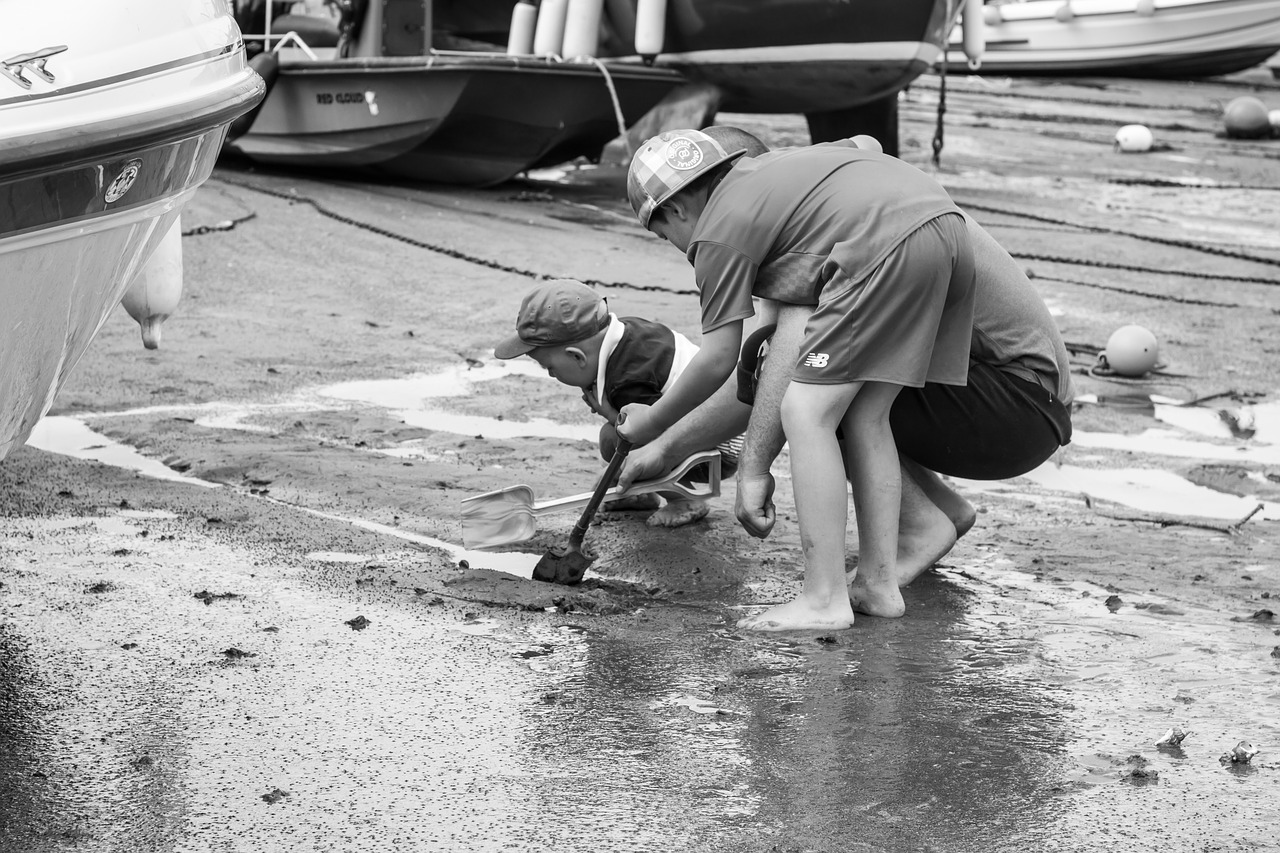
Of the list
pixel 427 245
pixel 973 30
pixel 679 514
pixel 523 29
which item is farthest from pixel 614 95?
pixel 679 514

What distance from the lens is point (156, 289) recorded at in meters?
4.42

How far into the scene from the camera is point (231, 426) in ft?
18.4

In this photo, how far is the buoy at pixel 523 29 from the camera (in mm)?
12438

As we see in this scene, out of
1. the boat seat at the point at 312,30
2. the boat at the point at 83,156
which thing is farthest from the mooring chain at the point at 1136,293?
the boat seat at the point at 312,30

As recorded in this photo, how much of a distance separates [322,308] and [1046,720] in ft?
17.9

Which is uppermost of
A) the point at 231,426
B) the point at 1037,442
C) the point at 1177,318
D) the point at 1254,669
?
the point at 1037,442

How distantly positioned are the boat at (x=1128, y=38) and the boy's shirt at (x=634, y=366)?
69.5 feet

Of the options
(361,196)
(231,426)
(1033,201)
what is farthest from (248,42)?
(231,426)

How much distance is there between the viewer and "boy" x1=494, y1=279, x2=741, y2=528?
4.30 metres

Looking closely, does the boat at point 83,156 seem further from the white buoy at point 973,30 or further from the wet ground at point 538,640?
the white buoy at point 973,30

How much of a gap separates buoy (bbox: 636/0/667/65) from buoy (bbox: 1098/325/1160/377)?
6.36m

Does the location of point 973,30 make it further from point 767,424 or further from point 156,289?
point 767,424

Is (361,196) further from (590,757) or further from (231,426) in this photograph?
(590,757)

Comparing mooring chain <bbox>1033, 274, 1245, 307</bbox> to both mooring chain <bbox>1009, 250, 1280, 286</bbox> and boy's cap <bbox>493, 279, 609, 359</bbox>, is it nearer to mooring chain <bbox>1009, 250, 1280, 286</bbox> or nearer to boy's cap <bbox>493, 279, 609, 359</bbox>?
mooring chain <bbox>1009, 250, 1280, 286</bbox>
